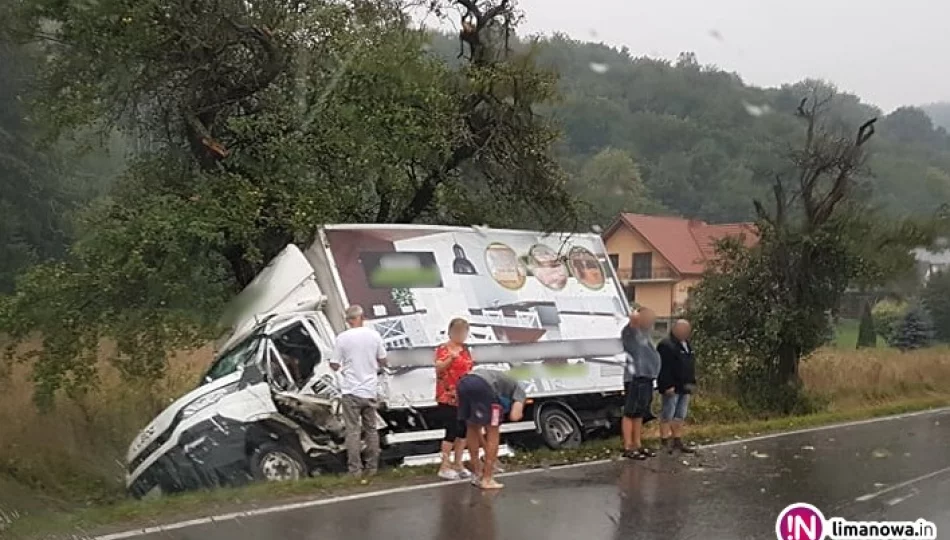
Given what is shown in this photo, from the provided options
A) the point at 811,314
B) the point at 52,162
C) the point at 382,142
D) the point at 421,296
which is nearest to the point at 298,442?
the point at 421,296

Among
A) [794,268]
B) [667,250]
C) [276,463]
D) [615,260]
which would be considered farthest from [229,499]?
[667,250]

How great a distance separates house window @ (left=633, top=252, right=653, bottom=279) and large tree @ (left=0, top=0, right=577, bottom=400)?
388 cm

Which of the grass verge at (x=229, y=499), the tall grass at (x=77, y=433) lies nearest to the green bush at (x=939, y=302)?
the grass verge at (x=229, y=499)

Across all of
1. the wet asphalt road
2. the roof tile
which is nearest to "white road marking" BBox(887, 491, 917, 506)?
the wet asphalt road

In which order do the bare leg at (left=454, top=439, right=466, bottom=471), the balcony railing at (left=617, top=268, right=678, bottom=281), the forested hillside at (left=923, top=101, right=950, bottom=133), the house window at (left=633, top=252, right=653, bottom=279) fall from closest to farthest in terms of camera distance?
the bare leg at (left=454, top=439, right=466, bottom=471)
the balcony railing at (left=617, top=268, right=678, bottom=281)
the house window at (left=633, top=252, right=653, bottom=279)
the forested hillside at (left=923, top=101, right=950, bottom=133)

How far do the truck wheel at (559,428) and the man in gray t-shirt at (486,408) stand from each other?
3155 millimetres

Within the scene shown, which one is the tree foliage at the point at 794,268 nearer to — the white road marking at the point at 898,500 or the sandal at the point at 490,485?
the white road marking at the point at 898,500

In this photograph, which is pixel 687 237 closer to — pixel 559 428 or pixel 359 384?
pixel 559 428

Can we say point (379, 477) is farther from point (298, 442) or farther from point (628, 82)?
point (628, 82)

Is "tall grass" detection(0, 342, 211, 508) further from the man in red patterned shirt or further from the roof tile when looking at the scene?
the roof tile

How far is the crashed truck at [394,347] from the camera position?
11406 mm

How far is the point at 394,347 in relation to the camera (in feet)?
41.4

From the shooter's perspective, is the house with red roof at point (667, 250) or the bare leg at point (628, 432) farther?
the house with red roof at point (667, 250)
